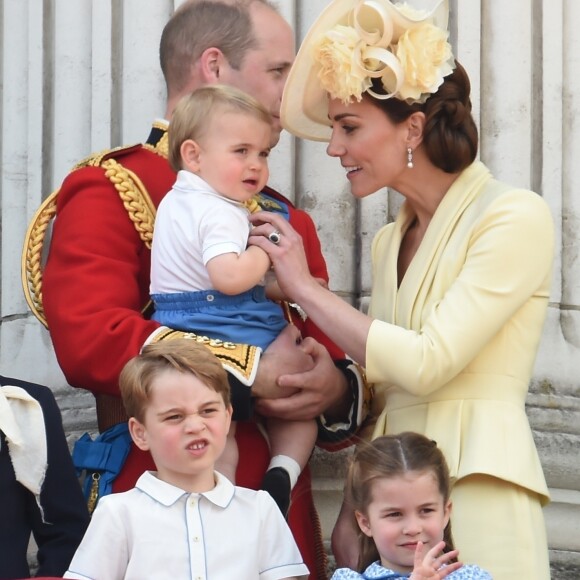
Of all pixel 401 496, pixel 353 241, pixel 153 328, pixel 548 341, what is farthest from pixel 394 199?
pixel 401 496

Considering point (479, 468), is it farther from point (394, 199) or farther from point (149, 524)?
point (394, 199)

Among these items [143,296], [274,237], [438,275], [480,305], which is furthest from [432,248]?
[143,296]

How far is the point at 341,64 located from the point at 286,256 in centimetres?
49

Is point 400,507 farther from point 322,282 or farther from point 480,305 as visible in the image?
point 322,282

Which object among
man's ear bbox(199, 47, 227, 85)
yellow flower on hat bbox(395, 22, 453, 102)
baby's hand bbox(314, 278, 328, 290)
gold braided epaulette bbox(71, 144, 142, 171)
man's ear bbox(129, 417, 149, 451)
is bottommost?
man's ear bbox(129, 417, 149, 451)

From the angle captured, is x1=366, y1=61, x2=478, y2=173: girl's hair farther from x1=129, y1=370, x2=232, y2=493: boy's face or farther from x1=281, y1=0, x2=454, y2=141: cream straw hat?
x1=129, y1=370, x2=232, y2=493: boy's face

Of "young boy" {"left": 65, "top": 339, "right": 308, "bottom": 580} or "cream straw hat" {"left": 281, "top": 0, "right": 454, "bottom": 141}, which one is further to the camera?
"cream straw hat" {"left": 281, "top": 0, "right": 454, "bottom": 141}

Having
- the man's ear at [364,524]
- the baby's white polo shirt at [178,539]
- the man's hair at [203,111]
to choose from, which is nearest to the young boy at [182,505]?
the baby's white polo shirt at [178,539]

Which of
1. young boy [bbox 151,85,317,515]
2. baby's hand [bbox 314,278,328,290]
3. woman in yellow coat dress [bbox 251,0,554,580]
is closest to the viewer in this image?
woman in yellow coat dress [bbox 251,0,554,580]

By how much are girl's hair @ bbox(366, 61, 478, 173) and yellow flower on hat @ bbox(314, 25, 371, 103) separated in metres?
0.09

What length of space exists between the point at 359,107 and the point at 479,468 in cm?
99

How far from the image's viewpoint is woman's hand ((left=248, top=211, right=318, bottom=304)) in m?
4.93

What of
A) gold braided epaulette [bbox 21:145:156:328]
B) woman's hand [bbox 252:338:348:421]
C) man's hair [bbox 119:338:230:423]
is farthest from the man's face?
man's hair [bbox 119:338:230:423]

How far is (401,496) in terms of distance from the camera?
4.39 metres
